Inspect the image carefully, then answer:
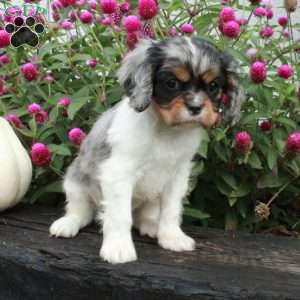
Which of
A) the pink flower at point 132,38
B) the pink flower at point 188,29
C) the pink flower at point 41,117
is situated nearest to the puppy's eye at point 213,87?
the pink flower at point 132,38

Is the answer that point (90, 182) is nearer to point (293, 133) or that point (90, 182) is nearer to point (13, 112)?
point (13, 112)

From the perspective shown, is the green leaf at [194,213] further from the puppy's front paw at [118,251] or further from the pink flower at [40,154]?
the pink flower at [40,154]

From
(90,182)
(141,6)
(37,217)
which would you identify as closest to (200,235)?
(90,182)

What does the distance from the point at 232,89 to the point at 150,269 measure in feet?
3.10

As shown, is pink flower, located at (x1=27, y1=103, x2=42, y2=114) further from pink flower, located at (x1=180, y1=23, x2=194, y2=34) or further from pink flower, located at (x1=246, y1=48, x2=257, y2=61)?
pink flower, located at (x1=246, y1=48, x2=257, y2=61)

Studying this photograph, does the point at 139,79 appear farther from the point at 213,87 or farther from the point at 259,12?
the point at 259,12

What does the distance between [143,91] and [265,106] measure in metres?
1.18

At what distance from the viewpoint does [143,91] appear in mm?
2602

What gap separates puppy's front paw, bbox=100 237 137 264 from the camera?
2.79 m

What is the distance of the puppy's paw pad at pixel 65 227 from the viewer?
3.17 meters

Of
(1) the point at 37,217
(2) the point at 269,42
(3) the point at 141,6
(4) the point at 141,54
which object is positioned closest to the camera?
(4) the point at 141,54

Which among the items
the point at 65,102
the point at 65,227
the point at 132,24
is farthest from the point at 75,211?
the point at 132,24

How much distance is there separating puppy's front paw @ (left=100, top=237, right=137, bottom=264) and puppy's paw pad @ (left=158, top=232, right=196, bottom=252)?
243 mm

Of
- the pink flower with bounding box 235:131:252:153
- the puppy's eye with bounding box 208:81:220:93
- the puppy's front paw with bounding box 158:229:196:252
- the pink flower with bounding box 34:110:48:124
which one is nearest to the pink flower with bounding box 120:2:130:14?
the pink flower with bounding box 34:110:48:124
